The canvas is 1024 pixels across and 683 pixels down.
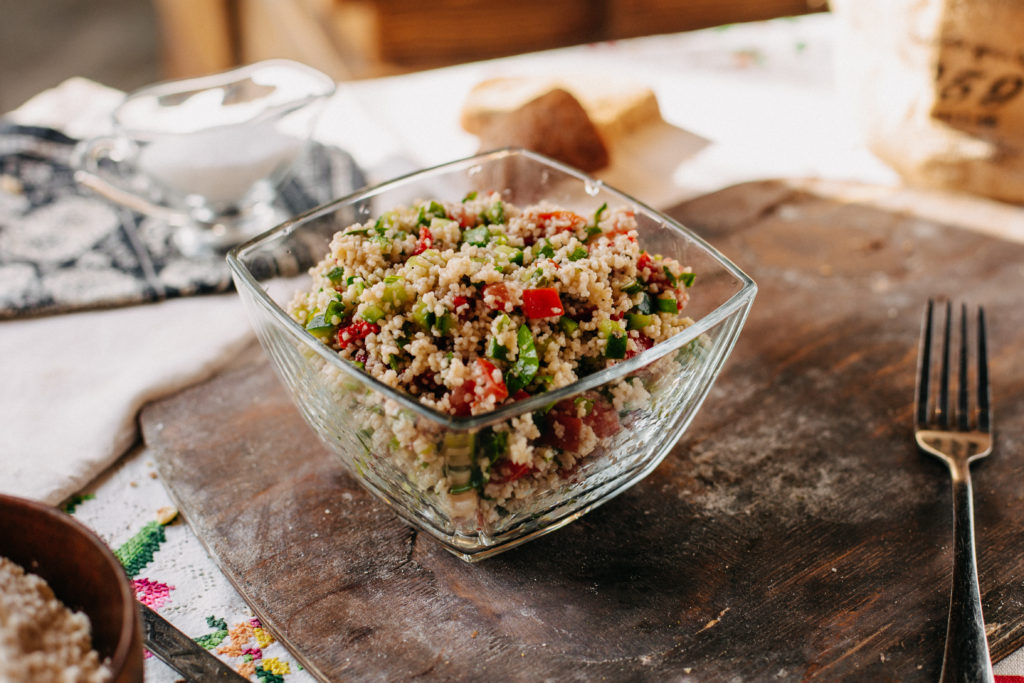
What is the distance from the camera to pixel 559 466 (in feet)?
3.01

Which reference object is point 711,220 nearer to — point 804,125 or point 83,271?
point 804,125

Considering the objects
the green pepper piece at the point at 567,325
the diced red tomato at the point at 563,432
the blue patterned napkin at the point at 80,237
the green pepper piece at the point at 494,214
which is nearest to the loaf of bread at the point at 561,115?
the blue patterned napkin at the point at 80,237

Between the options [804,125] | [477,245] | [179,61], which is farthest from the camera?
[179,61]

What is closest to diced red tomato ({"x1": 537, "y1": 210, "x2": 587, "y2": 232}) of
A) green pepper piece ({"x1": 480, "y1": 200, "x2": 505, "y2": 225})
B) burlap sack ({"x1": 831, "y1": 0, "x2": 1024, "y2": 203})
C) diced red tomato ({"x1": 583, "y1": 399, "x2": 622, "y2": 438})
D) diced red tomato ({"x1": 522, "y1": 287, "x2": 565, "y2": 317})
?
green pepper piece ({"x1": 480, "y1": 200, "x2": 505, "y2": 225})

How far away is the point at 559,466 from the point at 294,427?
0.48 metres

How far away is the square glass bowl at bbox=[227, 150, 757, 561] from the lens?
832 mm

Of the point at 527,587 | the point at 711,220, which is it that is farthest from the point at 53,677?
the point at 711,220

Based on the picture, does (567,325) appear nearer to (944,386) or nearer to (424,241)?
(424,241)

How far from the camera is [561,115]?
5.81ft

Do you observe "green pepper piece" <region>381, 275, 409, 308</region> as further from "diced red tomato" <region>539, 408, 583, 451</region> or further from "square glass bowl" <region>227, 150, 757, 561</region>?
"diced red tomato" <region>539, 408, 583, 451</region>

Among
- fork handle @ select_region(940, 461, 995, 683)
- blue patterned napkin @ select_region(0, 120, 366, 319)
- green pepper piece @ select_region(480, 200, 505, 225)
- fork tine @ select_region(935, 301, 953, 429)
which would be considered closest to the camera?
fork handle @ select_region(940, 461, 995, 683)

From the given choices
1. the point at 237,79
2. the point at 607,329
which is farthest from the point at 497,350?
the point at 237,79

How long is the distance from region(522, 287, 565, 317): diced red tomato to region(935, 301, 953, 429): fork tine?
2.15 ft

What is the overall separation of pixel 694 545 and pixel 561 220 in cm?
44
